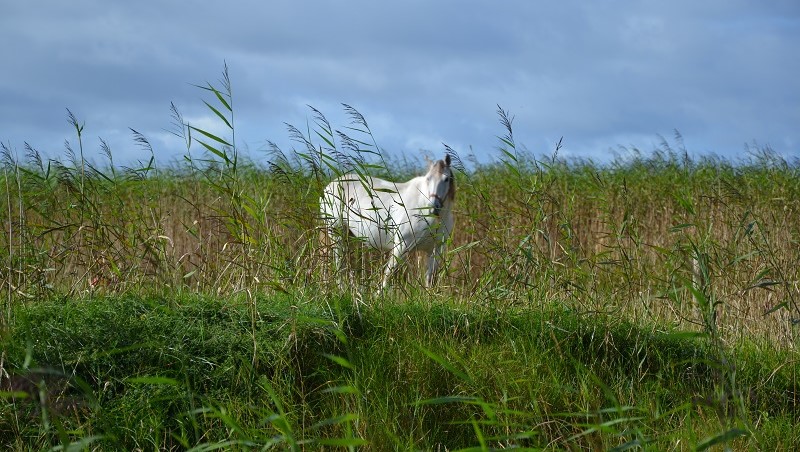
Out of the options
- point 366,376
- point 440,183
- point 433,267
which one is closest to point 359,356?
point 366,376

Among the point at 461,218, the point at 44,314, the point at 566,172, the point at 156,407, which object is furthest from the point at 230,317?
the point at 566,172

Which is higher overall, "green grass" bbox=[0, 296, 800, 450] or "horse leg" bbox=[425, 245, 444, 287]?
"horse leg" bbox=[425, 245, 444, 287]

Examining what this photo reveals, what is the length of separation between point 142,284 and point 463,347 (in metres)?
2.03

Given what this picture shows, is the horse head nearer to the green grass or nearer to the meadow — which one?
the meadow

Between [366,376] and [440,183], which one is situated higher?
[440,183]

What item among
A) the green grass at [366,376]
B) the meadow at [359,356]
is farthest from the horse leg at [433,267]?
the green grass at [366,376]

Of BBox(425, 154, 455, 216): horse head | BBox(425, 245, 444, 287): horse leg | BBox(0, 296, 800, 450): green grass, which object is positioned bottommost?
BBox(0, 296, 800, 450): green grass

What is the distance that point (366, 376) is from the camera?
14.4ft

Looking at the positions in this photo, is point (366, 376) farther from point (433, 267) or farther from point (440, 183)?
point (440, 183)

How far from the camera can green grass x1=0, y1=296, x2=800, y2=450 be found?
4039 millimetres

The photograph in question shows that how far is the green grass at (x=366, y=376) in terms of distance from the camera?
404 centimetres

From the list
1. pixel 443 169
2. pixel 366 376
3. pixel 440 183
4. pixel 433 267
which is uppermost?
pixel 443 169

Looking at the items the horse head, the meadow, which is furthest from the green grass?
the horse head

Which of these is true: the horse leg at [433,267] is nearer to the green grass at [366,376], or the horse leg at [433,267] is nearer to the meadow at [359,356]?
the meadow at [359,356]
